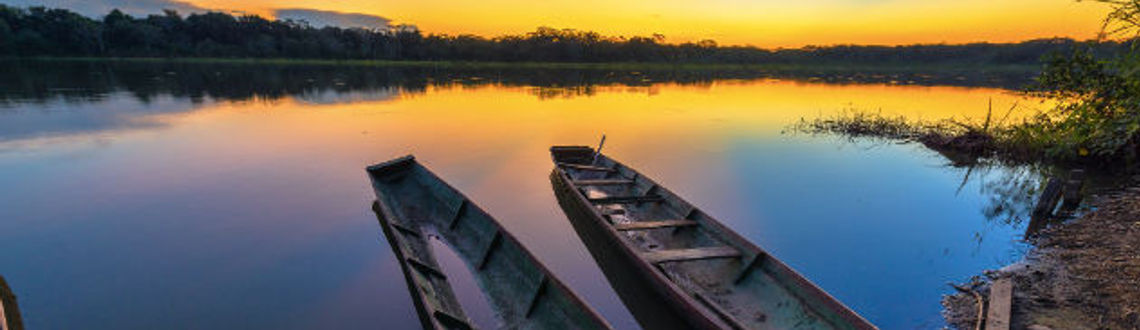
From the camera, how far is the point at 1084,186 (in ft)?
37.4

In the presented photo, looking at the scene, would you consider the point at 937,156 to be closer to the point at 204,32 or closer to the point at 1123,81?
the point at 1123,81

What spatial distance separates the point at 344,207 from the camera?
950 cm

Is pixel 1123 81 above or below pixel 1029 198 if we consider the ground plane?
above

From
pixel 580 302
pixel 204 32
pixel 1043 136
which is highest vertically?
pixel 204 32

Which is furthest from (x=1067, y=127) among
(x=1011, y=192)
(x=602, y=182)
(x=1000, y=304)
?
(x=602, y=182)

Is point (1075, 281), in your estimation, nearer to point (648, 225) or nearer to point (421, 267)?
point (648, 225)

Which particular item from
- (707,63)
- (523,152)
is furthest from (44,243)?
(707,63)

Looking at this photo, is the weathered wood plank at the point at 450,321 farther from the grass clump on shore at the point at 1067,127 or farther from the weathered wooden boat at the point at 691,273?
the grass clump on shore at the point at 1067,127

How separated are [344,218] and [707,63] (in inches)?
4026

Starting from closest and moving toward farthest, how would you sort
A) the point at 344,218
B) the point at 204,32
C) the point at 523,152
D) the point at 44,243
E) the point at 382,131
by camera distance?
1. the point at 44,243
2. the point at 344,218
3. the point at 523,152
4. the point at 382,131
5. the point at 204,32

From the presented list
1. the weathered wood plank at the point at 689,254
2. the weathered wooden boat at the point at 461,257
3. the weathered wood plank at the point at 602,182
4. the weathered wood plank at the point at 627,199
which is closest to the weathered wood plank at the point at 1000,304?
the weathered wood plank at the point at 689,254

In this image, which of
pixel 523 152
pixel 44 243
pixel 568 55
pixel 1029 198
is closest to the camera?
pixel 44 243

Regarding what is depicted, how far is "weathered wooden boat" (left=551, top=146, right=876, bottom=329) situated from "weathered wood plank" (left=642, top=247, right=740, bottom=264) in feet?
0.04

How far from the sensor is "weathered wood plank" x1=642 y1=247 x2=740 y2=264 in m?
6.04
